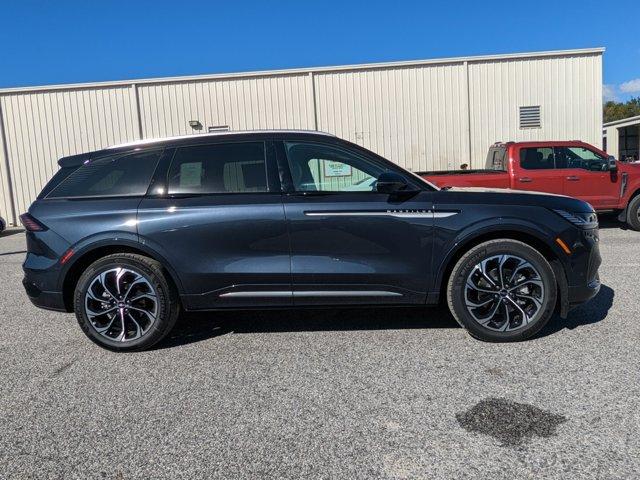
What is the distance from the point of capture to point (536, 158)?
10.6 m

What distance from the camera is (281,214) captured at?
4176mm

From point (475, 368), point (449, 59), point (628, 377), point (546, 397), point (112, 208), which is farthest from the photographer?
point (449, 59)

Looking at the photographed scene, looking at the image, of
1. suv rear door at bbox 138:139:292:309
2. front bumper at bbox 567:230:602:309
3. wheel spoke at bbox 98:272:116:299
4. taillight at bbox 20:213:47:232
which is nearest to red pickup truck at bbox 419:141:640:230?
front bumper at bbox 567:230:602:309

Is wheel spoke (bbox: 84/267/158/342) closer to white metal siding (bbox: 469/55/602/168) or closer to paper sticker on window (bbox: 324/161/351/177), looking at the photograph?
paper sticker on window (bbox: 324/161/351/177)

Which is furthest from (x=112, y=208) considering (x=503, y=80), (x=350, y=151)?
(x=503, y=80)

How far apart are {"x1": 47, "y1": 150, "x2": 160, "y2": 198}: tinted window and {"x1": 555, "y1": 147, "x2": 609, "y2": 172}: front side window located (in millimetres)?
8874

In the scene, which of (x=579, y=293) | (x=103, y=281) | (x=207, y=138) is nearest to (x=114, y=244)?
(x=103, y=281)

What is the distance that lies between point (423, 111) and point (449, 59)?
1.56 m

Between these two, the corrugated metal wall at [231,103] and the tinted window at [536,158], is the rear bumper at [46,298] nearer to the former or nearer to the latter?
the tinted window at [536,158]

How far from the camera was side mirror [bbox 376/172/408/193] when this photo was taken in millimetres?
4055

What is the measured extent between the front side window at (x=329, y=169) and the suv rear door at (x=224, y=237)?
0.66 feet

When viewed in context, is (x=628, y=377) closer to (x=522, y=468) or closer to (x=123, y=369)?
(x=522, y=468)

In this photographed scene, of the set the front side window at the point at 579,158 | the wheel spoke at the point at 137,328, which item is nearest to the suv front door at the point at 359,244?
the wheel spoke at the point at 137,328

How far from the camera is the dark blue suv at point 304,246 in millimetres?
4160
